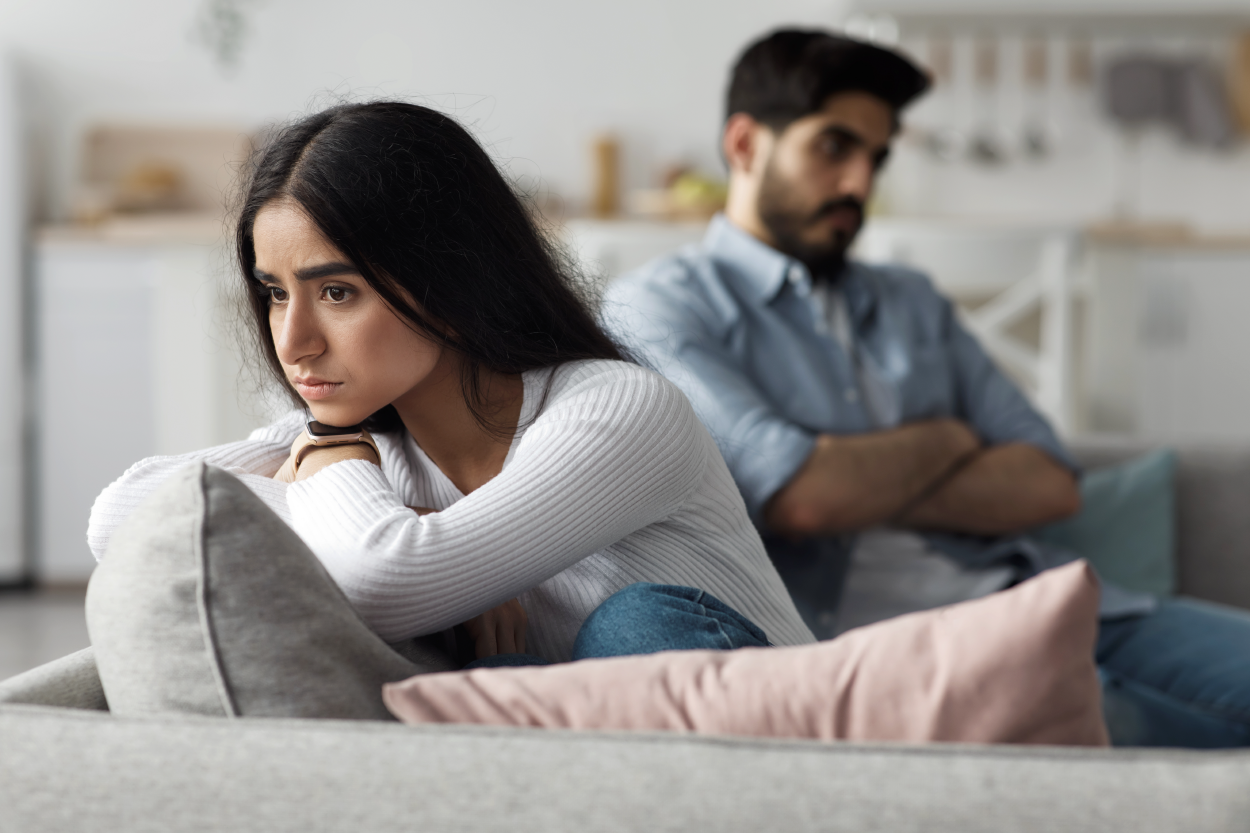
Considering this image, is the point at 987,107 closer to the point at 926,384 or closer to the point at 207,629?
the point at 926,384

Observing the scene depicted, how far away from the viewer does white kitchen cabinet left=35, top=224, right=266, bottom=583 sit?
3660mm

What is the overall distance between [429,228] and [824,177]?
1.05 meters

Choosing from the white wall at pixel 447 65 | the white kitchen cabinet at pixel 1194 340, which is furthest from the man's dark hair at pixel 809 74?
the white wall at pixel 447 65

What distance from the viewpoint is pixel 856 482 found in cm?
159

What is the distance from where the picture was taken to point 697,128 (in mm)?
4539

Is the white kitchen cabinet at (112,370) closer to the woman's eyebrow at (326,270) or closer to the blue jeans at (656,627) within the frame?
the woman's eyebrow at (326,270)

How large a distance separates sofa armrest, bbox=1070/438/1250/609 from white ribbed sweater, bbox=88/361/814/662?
3.92 feet

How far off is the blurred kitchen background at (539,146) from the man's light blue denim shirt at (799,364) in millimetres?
1709

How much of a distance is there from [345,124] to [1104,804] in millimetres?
713

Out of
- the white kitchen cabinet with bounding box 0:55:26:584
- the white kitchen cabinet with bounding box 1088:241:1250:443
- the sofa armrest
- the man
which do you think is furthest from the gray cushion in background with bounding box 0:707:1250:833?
the white kitchen cabinet with bounding box 1088:241:1250:443

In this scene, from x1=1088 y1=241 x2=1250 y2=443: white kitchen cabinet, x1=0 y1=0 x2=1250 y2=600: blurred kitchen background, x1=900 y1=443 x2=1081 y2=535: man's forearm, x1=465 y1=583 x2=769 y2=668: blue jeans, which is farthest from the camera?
x1=1088 y1=241 x2=1250 y2=443: white kitchen cabinet

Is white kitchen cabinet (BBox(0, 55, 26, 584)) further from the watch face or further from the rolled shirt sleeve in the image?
the watch face

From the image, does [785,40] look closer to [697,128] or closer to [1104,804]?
[1104,804]

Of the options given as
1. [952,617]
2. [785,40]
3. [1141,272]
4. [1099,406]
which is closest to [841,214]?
[785,40]
